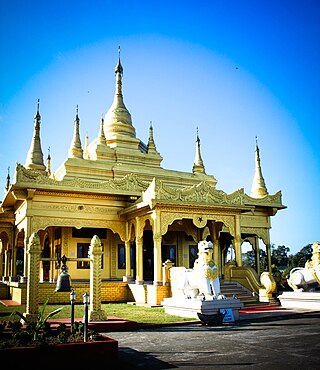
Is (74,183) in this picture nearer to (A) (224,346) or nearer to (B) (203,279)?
(B) (203,279)

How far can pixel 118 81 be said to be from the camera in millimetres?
32094

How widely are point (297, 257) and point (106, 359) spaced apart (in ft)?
183

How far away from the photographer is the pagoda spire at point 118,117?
29.8 meters

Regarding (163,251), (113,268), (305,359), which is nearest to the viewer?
(305,359)

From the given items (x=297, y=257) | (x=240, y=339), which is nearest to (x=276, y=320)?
(x=240, y=339)

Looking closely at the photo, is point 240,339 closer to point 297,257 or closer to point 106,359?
point 106,359

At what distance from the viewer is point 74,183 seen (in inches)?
825

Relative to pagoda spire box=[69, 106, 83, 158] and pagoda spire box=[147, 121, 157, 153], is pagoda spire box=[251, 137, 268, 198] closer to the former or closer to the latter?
pagoda spire box=[147, 121, 157, 153]

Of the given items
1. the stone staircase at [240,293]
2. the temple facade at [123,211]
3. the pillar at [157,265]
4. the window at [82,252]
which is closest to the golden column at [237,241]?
the temple facade at [123,211]

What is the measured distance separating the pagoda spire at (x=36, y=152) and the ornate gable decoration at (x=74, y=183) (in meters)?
7.37

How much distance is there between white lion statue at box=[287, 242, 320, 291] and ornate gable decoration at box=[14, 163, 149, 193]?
8684mm

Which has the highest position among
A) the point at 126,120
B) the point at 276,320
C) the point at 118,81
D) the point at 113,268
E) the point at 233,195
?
the point at 118,81

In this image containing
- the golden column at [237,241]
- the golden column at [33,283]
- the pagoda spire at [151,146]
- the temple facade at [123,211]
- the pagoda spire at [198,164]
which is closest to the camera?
the golden column at [33,283]

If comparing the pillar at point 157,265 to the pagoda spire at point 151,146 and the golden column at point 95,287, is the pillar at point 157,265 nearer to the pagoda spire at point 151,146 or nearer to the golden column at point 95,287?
the golden column at point 95,287
